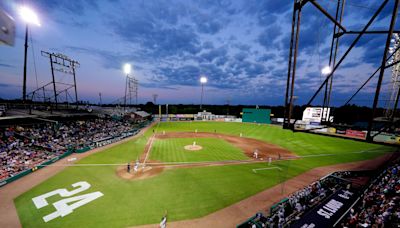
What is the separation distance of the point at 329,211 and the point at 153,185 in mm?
13786

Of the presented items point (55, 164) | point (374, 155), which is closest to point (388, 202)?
point (374, 155)

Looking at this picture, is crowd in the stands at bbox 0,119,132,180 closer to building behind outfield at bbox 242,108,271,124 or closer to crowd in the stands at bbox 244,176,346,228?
crowd in the stands at bbox 244,176,346,228

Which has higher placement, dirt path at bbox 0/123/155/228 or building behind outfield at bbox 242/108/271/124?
building behind outfield at bbox 242/108/271/124

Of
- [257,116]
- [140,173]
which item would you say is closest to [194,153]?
[140,173]

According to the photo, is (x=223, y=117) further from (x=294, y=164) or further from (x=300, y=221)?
(x=300, y=221)

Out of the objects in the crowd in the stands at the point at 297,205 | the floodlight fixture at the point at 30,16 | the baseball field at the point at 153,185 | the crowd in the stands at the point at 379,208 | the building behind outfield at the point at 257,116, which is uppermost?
the floodlight fixture at the point at 30,16

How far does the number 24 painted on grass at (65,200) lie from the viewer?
455 inches

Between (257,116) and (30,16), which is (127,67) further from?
(257,116)

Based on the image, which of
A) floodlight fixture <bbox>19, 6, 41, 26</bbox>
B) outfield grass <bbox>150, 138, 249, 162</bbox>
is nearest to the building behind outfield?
outfield grass <bbox>150, 138, 249, 162</bbox>

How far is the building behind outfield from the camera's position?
62875 mm

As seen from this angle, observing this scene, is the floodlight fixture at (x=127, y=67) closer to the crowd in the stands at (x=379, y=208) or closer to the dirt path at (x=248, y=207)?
the dirt path at (x=248, y=207)

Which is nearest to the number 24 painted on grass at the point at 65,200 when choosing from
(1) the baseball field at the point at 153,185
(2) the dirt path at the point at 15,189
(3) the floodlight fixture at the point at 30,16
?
(1) the baseball field at the point at 153,185

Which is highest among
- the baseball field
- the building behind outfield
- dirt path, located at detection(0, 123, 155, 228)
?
the building behind outfield

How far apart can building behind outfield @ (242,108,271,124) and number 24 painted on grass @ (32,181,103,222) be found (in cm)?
5991
